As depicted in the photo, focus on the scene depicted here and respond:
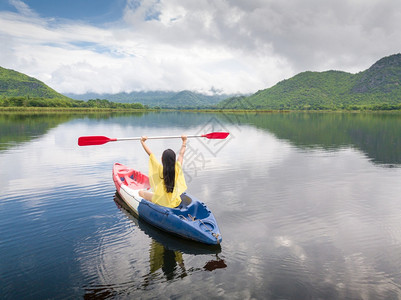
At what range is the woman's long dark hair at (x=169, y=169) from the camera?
765 cm

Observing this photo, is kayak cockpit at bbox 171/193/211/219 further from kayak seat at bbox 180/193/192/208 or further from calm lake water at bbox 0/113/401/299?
calm lake water at bbox 0/113/401/299

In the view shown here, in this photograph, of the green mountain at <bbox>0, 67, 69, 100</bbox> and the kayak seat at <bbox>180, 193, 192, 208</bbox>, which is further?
the green mountain at <bbox>0, 67, 69, 100</bbox>

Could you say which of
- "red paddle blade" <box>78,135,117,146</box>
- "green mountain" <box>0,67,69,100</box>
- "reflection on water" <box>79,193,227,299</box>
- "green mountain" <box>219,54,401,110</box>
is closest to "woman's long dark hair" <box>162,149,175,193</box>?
"reflection on water" <box>79,193,227,299</box>

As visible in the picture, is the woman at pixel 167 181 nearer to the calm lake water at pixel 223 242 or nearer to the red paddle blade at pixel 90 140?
the calm lake water at pixel 223 242

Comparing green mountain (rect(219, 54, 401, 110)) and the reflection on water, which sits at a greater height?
green mountain (rect(219, 54, 401, 110))

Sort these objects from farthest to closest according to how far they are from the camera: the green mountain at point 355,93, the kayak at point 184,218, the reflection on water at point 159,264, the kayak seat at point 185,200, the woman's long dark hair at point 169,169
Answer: the green mountain at point 355,93 → the kayak seat at point 185,200 → the woman's long dark hair at point 169,169 → the kayak at point 184,218 → the reflection on water at point 159,264

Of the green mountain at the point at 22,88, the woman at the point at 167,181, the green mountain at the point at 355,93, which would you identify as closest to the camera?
the woman at the point at 167,181

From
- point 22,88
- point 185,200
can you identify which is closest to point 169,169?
point 185,200

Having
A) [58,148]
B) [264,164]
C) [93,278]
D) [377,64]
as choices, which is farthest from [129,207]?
[377,64]

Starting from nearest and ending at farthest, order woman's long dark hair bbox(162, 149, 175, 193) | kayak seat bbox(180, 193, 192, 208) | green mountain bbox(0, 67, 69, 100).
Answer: woman's long dark hair bbox(162, 149, 175, 193)
kayak seat bbox(180, 193, 192, 208)
green mountain bbox(0, 67, 69, 100)

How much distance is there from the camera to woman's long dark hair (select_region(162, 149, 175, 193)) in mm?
7648

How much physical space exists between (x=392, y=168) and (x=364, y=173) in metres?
2.67

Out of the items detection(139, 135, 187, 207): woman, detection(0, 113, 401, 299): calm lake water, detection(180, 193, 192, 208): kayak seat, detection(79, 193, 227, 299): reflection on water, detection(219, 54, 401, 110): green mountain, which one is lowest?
detection(79, 193, 227, 299): reflection on water

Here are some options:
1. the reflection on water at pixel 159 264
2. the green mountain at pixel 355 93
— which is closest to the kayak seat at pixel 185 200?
the reflection on water at pixel 159 264
